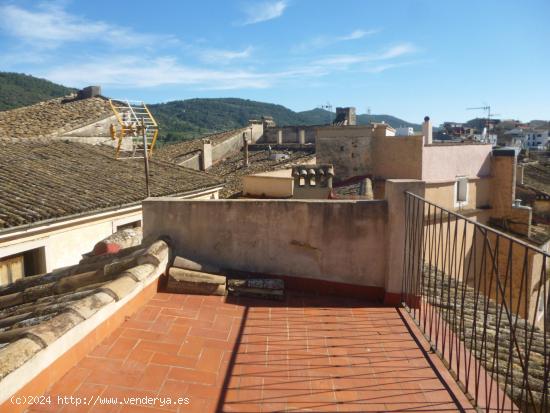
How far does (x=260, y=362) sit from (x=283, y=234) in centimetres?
212

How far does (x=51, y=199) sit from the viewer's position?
9633 millimetres

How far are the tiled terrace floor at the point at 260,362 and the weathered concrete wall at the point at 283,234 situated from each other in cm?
67

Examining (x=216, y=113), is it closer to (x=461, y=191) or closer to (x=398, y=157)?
(x=398, y=157)

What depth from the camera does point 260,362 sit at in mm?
3770

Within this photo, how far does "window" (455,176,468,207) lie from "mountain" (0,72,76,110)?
146 ft

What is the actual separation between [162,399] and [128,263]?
7.78 ft

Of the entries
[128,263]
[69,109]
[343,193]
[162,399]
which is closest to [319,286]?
[128,263]

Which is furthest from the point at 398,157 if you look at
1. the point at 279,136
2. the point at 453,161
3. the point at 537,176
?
the point at 279,136

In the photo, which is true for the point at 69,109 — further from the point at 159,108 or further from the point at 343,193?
the point at 159,108

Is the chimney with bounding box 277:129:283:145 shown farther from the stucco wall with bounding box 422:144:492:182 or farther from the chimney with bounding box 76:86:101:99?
the stucco wall with bounding box 422:144:492:182

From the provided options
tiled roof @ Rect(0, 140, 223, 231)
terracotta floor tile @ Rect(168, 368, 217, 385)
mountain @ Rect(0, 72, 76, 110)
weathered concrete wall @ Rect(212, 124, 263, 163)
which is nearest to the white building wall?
tiled roof @ Rect(0, 140, 223, 231)

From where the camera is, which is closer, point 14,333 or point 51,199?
point 14,333

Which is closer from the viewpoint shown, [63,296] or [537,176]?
[63,296]

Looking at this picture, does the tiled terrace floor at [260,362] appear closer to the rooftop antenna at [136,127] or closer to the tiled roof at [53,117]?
the rooftop antenna at [136,127]
